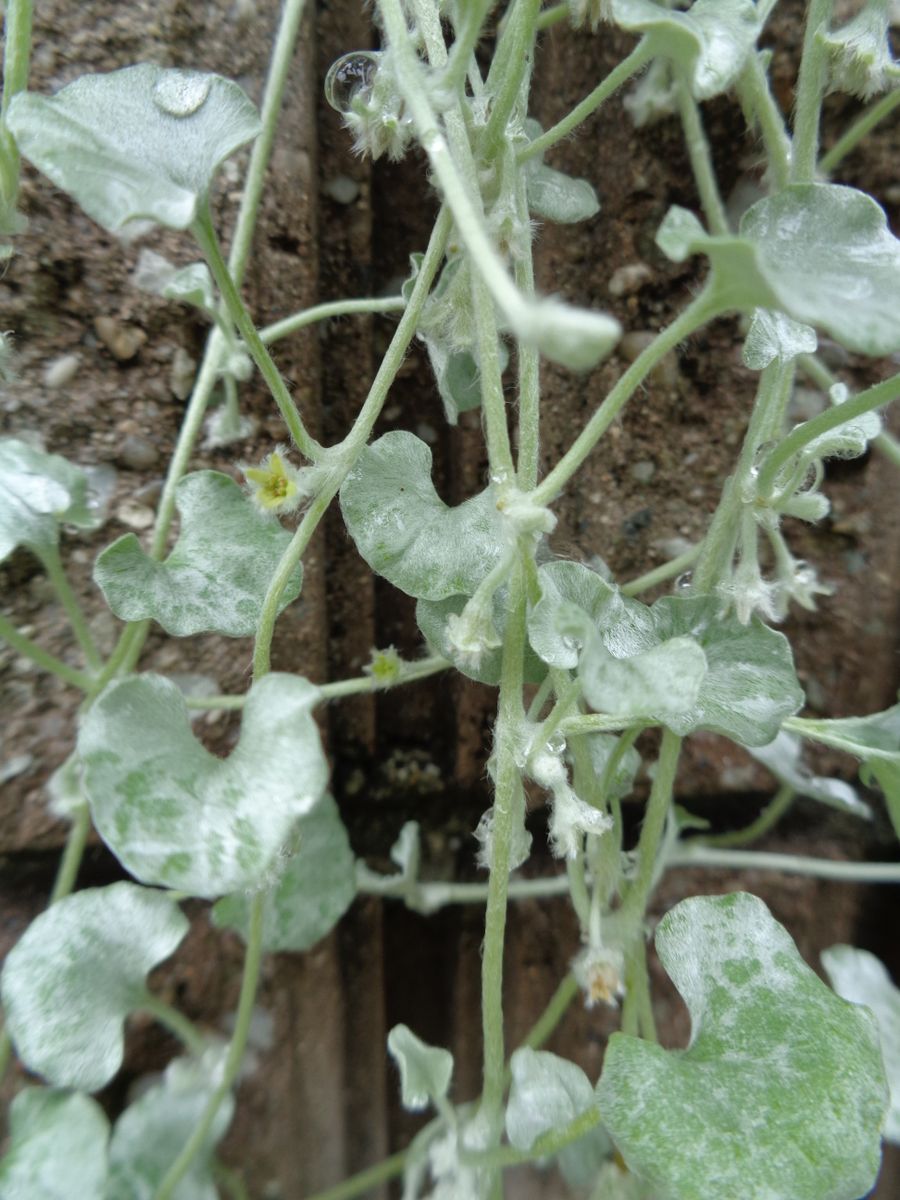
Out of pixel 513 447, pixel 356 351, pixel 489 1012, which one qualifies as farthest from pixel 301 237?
pixel 489 1012

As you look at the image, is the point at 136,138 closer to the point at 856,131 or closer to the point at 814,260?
the point at 814,260

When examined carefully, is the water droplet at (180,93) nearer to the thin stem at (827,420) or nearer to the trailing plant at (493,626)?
the trailing plant at (493,626)

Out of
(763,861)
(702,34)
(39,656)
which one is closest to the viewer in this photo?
(702,34)

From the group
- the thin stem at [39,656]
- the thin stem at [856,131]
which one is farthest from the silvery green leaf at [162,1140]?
the thin stem at [856,131]

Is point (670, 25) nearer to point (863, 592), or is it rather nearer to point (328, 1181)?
point (863, 592)

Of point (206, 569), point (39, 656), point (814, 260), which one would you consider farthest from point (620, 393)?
point (39, 656)

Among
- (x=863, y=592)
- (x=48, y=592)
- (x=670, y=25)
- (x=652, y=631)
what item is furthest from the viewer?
(x=863, y=592)
